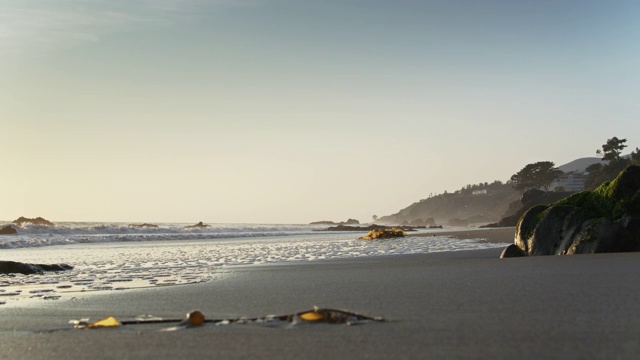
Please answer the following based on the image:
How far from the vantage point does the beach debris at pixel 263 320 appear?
406 cm

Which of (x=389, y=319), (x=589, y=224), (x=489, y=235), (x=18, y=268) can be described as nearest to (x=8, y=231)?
(x=18, y=268)

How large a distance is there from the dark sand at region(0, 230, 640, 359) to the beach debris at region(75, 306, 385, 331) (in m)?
0.14

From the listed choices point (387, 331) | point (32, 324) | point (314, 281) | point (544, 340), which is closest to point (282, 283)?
point (314, 281)

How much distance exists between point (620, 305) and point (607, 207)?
733 cm

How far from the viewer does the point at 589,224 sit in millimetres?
10617

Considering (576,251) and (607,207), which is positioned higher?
(607,207)

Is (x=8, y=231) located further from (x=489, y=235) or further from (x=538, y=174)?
(x=538, y=174)

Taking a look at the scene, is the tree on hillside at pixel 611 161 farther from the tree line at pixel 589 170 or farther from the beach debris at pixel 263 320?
the beach debris at pixel 263 320

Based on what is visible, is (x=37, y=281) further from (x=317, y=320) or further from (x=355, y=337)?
(x=355, y=337)

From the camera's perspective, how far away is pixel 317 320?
13.3 ft

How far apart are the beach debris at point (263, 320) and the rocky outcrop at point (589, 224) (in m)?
7.51

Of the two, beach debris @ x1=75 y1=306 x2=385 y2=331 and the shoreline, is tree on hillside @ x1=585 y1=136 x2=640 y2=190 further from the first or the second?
beach debris @ x1=75 y1=306 x2=385 y2=331

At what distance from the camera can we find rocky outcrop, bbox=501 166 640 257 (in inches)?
400

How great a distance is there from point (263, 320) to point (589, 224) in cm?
838
